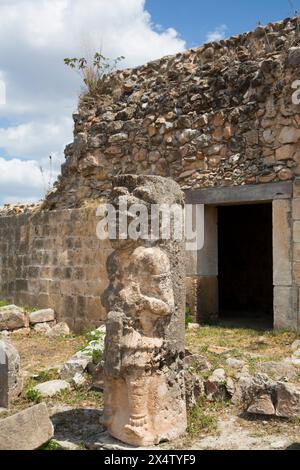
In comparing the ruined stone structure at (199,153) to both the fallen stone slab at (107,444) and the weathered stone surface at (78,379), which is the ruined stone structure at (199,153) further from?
the fallen stone slab at (107,444)

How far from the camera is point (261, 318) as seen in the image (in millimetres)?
8828

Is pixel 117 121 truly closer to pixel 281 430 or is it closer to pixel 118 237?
pixel 118 237

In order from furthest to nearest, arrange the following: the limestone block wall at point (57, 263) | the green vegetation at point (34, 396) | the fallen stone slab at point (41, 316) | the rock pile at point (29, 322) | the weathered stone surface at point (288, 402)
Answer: the fallen stone slab at point (41, 316), the rock pile at point (29, 322), the limestone block wall at point (57, 263), the green vegetation at point (34, 396), the weathered stone surface at point (288, 402)

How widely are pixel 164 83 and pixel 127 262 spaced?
5198 millimetres

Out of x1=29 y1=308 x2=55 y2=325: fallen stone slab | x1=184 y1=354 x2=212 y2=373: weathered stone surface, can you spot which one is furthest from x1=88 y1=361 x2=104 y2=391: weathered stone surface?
x1=29 y1=308 x2=55 y2=325: fallen stone slab

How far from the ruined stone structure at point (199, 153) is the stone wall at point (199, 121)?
0.02 meters

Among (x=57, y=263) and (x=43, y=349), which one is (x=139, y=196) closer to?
(x=43, y=349)

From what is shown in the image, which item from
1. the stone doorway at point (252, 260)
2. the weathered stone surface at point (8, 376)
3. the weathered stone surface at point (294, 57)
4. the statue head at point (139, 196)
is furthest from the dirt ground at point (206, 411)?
the weathered stone surface at point (294, 57)

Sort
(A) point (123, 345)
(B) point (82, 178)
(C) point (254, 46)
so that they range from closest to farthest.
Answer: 1. (A) point (123, 345)
2. (C) point (254, 46)
3. (B) point (82, 178)

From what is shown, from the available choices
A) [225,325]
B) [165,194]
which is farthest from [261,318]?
[165,194]

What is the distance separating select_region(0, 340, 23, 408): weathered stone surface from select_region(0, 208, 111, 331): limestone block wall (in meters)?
3.00

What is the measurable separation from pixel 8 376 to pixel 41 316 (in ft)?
12.8

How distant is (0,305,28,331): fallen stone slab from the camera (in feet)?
28.6

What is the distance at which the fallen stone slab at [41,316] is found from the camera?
351 inches
